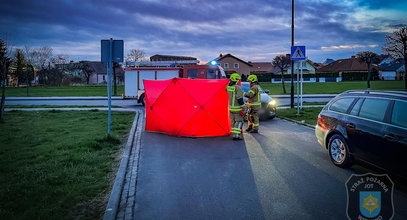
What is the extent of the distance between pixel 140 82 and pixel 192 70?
471cm

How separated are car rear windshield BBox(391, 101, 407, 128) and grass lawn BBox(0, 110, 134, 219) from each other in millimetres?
4581

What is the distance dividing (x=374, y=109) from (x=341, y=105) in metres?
0.99

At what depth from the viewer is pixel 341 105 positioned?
6.44 meters

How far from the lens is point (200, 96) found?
9484mm

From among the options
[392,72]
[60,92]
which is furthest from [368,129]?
[392,72]

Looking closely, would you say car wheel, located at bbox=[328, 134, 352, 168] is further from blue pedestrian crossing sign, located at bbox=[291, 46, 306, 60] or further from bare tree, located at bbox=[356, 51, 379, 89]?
bare tree, located at bbox=[356, 51, 379, 89]

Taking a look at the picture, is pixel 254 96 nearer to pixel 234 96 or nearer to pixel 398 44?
pixel 234 96

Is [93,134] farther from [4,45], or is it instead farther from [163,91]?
[4,45]

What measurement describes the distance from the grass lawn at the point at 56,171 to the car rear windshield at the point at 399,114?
15.0 ft

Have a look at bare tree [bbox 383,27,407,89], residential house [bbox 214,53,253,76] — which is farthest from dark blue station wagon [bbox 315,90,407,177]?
residential house [bbox 214,53,253,76]

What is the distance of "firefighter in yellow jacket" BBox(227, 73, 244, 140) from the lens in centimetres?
889

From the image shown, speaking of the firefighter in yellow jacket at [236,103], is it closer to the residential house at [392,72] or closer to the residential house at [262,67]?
the residential house at [392,72]

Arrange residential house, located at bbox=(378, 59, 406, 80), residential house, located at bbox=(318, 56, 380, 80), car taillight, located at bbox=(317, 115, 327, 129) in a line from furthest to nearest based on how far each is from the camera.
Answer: residential house, located at bbox=(318, 56, 380, 80), residential house, located at bbox=(378, 59, 406, 80), car taillight, located at bbox=(317, 115, 327, 129)

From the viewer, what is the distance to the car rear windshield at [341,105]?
6225 mm
